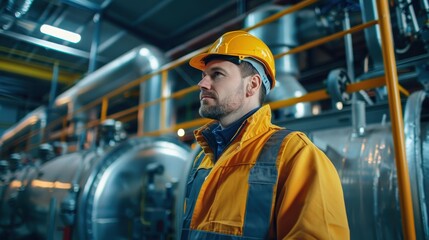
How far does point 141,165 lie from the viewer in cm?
317

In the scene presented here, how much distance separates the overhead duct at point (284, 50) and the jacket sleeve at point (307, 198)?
221 centimetres

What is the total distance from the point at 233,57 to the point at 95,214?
2.13m

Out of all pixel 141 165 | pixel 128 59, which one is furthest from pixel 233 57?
pixel 128 59

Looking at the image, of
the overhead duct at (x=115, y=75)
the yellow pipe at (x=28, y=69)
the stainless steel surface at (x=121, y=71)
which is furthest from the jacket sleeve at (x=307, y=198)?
the stainless steel surface at (x=121, y=71)

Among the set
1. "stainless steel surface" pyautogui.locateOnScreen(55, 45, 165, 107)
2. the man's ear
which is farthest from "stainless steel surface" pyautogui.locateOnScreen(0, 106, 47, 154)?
the man's ear

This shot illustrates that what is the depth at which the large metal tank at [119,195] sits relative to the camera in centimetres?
283

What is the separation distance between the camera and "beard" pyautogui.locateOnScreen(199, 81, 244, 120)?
1.39m

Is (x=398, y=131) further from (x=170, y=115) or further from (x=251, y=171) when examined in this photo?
(x=170, y=115)

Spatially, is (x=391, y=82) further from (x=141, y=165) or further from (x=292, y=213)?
(x=141, y=165)

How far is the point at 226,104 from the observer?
1392 millimetres

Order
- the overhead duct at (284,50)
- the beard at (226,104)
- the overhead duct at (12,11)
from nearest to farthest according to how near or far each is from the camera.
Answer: the beard at (226,104) < the overhead duct at (12,11) < the overhead duct at (284,50)

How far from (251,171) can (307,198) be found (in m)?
0.23

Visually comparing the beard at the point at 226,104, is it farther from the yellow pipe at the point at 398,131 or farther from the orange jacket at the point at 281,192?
the yellow pipe at the point at 398,131

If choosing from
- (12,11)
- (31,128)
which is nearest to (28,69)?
(12,11)
